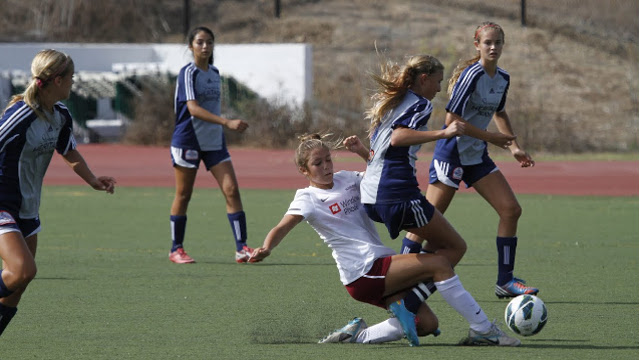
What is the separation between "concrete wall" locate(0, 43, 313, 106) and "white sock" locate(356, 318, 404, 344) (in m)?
21.3

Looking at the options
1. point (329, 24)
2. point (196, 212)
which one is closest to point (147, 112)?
point (329, 24)

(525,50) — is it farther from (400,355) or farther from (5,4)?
(400,355)

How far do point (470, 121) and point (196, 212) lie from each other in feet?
22.8

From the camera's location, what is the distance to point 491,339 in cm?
641

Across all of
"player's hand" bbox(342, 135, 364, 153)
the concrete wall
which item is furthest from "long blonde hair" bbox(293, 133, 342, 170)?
the concrete wall

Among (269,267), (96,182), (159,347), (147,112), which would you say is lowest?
(147,112)

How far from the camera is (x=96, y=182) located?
6.79 metres

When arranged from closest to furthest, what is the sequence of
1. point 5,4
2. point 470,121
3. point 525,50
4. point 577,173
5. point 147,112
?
1. point 470,121
2. point 577,173
3. point 147,112
4. point 525,50
5. point 5,4

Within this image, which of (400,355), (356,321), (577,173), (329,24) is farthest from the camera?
(329,24)

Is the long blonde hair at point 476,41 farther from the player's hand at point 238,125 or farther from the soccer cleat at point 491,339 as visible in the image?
the soccer cleat at point 491,339

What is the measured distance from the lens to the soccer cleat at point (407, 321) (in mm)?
6430

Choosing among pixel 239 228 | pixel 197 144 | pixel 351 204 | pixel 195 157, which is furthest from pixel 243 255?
pixel 351 204

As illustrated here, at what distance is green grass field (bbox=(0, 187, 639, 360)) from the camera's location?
6441 millimetres

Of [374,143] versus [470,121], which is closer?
[374,143]
